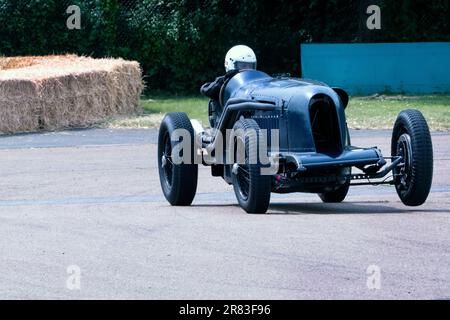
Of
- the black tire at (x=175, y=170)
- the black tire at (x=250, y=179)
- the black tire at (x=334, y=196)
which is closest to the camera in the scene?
the black tire at (x=250, y=179)

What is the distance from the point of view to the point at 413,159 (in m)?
11.1

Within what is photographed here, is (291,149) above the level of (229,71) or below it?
below

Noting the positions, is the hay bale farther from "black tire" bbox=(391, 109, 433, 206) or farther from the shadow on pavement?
"black tire" bbox=(391, 109, 433, 206)

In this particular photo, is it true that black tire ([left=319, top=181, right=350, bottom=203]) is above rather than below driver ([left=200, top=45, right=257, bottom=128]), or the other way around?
below

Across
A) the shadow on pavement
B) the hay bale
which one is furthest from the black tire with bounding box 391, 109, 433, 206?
the hay bale

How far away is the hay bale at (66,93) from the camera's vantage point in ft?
72.9

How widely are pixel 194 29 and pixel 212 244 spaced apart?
21.7m

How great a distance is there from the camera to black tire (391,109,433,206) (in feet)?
36.3

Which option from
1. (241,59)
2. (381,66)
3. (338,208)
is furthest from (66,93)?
(338,208)

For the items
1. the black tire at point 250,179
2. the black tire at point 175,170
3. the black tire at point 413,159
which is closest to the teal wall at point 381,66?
the black tire at point 175,170

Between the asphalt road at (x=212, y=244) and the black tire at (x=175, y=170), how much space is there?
20 cm

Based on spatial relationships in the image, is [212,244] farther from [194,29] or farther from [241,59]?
[194,29]

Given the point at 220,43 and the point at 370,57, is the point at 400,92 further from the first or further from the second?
the point at 220,43

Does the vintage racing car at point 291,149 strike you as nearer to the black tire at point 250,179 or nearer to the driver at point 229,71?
the black tire at point 250,179
